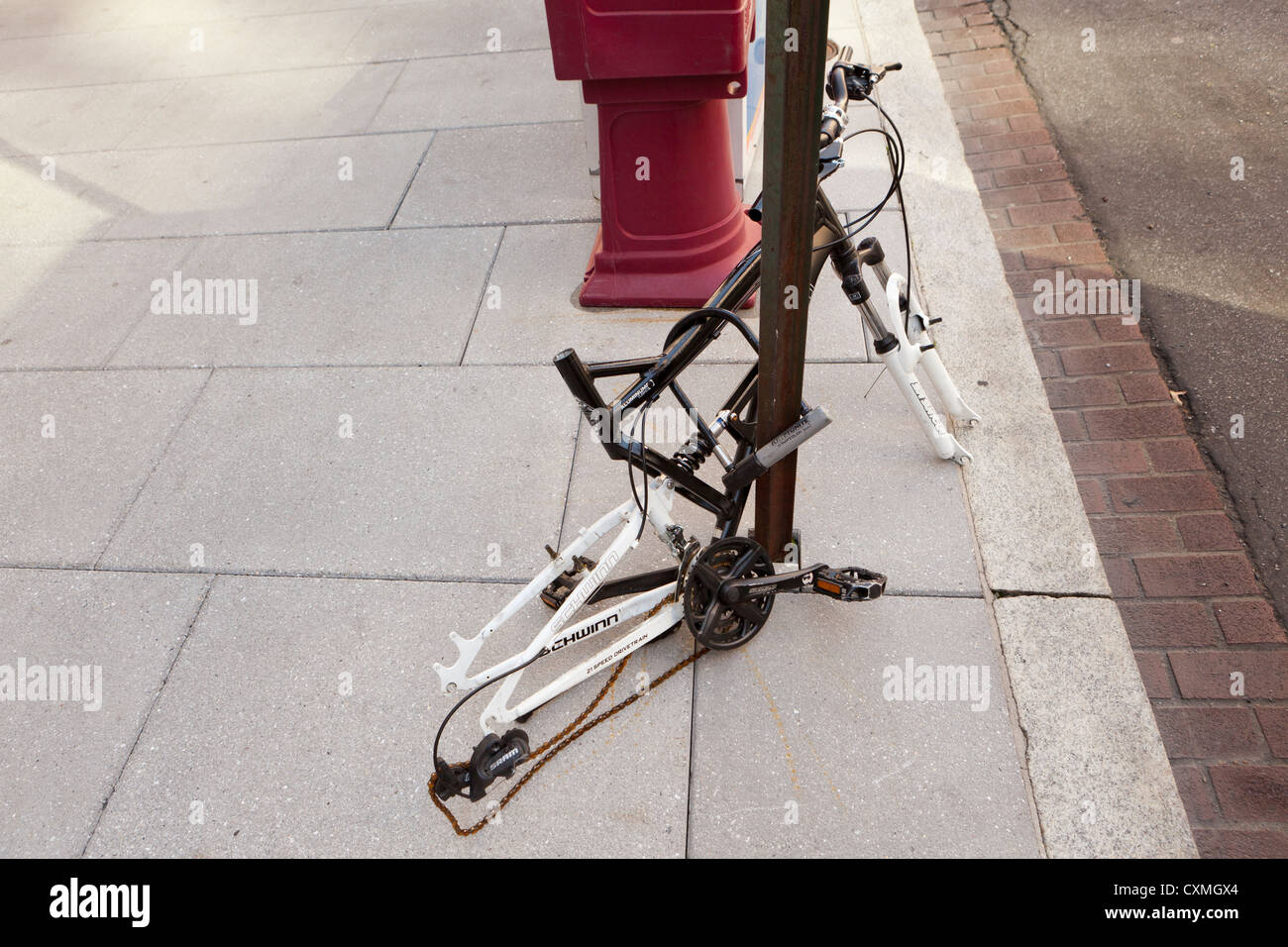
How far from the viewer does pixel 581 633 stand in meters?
2.85

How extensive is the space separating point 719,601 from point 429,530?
136 centimetres

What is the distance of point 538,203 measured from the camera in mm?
5312

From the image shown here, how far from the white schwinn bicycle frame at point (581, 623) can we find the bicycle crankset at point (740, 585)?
5.0 inches

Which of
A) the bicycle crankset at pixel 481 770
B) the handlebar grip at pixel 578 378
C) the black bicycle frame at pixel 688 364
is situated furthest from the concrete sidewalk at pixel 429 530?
the handlebar grip at pixel 578 378

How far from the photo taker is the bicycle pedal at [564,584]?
10.3 feet

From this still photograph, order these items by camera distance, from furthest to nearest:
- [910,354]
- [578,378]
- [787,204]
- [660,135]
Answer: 1. [660,135]
2. [910,354]
3. [578,378]
4. [787,204]

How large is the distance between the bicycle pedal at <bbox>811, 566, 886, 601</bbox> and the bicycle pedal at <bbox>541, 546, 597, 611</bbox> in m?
0.78

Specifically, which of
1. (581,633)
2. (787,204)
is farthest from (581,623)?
(787,204)

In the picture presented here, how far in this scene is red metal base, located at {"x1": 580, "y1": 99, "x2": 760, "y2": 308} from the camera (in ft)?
13.5

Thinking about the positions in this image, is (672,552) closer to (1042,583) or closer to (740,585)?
(740,585)

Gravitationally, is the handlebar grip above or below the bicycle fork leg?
above

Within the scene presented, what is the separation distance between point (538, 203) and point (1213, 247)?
3.67 meters

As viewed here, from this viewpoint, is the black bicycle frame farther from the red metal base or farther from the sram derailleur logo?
the red metal base

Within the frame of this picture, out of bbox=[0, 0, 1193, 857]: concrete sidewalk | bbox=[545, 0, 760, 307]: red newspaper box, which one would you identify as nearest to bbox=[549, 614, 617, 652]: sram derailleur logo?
bbox=[0, 0, 1193, 857]: concrete sidewalk
